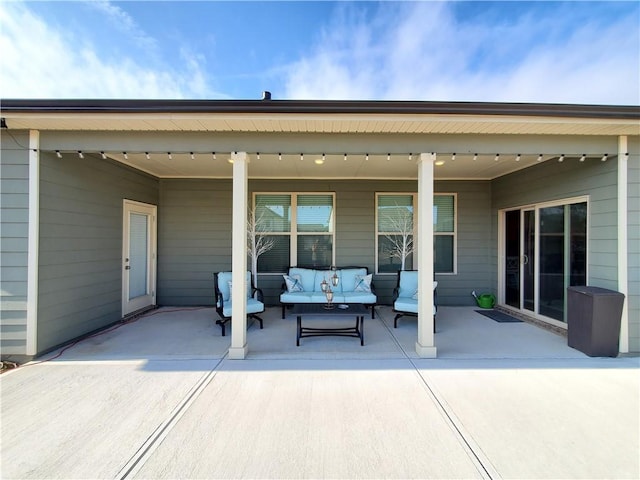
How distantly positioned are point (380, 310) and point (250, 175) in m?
3.82

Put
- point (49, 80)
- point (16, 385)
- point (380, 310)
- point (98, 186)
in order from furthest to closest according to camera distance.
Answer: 1. point (380, 310)
2. point (49, 80)
3. point (98, 186)
4. point (16, 385)

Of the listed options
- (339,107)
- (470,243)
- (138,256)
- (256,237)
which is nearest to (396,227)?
(470,243)

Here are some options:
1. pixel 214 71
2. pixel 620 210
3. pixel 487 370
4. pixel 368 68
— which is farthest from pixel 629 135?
pixel 214 71

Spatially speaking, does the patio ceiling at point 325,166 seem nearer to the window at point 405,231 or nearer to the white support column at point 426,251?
the window at point 405,231

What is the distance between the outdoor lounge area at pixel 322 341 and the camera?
11.8ft

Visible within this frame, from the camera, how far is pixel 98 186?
4.49m

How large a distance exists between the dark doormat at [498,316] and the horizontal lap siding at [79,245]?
6600 mm

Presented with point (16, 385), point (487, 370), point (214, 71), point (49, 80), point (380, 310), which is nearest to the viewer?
point (16, 385)

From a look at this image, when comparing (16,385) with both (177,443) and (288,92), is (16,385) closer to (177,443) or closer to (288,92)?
(177,443)

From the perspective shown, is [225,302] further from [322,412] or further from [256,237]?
[322,412]

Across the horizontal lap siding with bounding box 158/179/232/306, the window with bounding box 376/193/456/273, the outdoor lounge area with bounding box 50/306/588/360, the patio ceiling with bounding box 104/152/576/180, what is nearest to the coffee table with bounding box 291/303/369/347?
the outdoor lounge area with bounding box 50/306/588/360

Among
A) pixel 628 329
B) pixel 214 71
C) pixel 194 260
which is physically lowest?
pixel 628 329

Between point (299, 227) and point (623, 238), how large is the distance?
4.98 metres

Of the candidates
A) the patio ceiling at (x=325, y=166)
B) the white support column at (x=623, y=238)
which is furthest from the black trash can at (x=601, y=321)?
the patio ceiling at (x=325, y=166)
